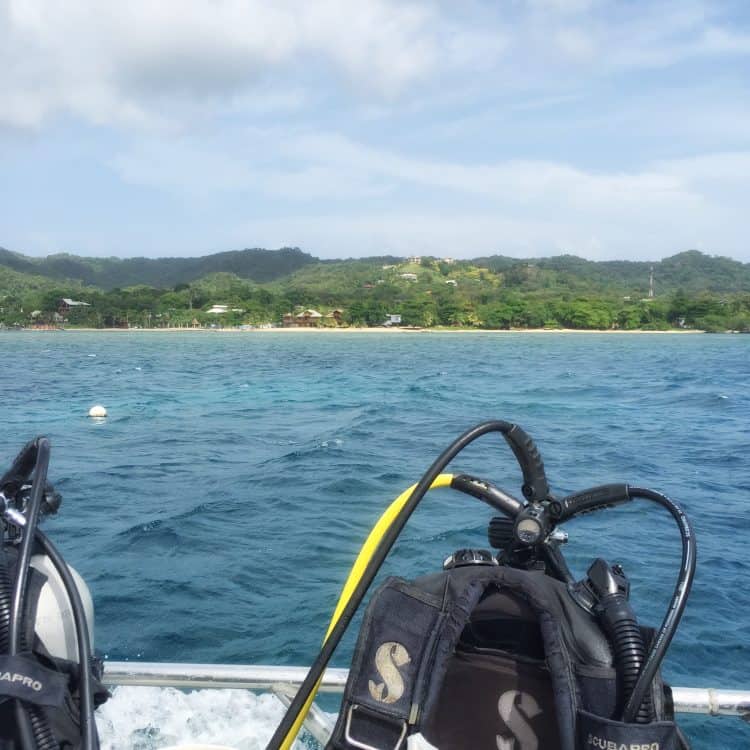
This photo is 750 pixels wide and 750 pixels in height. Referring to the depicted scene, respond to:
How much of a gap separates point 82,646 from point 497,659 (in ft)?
2.66

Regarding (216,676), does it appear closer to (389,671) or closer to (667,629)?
(389,671)

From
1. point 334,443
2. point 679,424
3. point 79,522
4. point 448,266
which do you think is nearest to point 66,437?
point 334,443

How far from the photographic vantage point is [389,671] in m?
1.44

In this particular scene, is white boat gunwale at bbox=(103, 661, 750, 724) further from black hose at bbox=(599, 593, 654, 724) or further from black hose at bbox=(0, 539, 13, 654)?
black hose at bbox=(599, 593, 654, 724)

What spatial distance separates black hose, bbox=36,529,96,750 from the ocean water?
6.48 ft

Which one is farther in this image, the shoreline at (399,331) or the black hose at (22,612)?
the shoreline at (399,331)

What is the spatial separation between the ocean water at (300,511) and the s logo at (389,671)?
2.30 meters

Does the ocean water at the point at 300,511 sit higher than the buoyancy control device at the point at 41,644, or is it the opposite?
the buoyancy control device at the point at 41,644

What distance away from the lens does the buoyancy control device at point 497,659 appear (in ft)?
4.51

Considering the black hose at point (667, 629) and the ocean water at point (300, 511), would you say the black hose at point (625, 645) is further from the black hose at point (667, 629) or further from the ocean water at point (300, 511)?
the ocean water at point (300, 511)

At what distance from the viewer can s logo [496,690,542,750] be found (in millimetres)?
1569

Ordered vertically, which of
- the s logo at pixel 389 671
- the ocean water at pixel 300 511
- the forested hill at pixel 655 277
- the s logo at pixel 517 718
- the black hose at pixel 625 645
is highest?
the forested hill at pixel 655 277

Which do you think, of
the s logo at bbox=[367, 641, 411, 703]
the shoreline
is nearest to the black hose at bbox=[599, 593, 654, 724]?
the s logo at bbox=[367, 641, 411, 703]

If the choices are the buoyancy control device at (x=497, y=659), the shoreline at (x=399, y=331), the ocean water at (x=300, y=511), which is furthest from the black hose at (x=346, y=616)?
the shoreline at (x=399, y=331)
